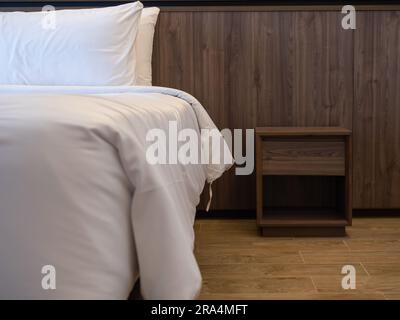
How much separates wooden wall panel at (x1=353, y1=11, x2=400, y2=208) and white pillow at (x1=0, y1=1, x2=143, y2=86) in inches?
44.9

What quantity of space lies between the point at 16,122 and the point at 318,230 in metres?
1.72

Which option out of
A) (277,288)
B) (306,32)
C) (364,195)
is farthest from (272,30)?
(277,288)

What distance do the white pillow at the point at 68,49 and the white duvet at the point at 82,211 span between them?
1.26 m

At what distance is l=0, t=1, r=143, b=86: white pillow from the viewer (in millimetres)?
2143

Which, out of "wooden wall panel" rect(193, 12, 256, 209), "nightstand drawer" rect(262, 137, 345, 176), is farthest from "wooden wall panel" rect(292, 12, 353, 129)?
"nightstand drawer" rect(262, 137, 345, 176)

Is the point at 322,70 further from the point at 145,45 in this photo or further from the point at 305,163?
the point at 145,45

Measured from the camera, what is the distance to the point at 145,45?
7.98 feet

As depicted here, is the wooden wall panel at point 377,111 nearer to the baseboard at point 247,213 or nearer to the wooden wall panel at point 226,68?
the baseboard at point 247,213

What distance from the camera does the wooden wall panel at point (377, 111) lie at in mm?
2541

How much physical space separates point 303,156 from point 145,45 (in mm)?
889

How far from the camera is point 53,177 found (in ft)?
2.68

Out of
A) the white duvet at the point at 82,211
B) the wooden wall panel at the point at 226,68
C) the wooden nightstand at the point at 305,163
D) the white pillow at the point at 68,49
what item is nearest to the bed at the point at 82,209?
the white duvet at the point at 82,211

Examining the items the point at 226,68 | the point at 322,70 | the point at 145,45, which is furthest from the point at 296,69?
the point at 145,45
